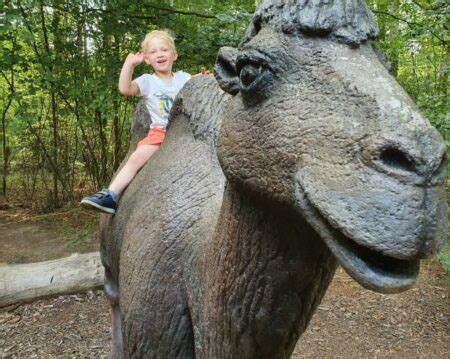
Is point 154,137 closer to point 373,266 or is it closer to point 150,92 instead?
point 150,92

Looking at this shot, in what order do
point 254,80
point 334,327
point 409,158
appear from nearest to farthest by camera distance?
1. point 409,158
2. point 254,80
3. point 334,327

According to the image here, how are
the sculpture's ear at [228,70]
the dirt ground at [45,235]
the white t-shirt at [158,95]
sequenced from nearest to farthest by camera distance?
the sculpture's ear at [228,70]
the white t-shirt at [158,95]
the dirt ground at [45,235]

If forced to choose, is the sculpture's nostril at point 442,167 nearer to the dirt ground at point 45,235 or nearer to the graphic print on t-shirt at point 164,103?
the graphic print on t-shirt at point 164,103

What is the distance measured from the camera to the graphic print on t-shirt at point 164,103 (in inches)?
126

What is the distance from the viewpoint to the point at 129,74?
10.2 feet

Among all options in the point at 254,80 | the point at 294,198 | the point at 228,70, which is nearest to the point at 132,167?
the point at 228,70

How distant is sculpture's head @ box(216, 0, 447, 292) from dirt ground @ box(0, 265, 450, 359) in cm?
334

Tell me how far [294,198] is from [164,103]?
2200 millimetres

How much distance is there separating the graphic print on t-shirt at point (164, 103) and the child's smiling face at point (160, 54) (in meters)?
0.19

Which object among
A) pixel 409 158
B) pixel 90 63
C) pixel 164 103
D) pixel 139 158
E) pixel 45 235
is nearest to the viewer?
pixel 409 158

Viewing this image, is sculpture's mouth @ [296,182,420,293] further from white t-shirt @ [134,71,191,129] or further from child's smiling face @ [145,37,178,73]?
child's smiling face @ [145,37,178,73]

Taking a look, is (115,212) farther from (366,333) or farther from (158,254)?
(366,333)

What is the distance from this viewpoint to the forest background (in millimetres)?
5652

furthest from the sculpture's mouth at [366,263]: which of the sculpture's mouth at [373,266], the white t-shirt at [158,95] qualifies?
the white t-shirt at [158,95]
